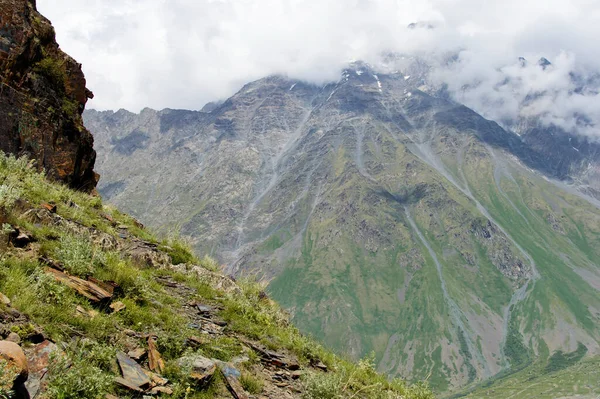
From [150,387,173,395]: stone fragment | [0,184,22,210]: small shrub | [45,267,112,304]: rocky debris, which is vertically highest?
[0,184,22,210]: small shrub

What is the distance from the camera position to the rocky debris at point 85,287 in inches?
333

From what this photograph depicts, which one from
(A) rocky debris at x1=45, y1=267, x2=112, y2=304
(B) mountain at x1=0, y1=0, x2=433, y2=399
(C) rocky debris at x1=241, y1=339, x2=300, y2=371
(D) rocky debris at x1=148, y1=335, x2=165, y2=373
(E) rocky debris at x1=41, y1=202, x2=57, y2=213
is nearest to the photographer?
(B) mountain at x1=0, y1=0, x2=433, y2=399

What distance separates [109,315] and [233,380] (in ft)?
9.17

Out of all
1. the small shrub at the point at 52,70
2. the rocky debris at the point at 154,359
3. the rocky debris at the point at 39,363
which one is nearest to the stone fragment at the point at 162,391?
the rocky debris at the point at 154,359

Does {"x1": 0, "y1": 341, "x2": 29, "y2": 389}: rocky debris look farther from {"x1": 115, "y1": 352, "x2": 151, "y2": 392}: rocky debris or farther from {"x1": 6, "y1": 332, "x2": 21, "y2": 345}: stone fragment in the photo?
{"x1": 115, "y1": 352, "x2": 151, "y2": 392}: rocky debris

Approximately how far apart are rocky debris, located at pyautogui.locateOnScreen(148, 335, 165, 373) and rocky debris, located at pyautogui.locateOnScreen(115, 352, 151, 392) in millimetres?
294

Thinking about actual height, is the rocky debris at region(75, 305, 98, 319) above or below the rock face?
below

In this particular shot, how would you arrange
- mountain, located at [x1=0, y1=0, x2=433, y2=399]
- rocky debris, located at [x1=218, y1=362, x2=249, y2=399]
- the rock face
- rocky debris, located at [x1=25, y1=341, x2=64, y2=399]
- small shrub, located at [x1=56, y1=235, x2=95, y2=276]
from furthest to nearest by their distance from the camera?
the rock face
small shrub, located at [x1=56, y1=235, x2=95, y2=276]
rocky debris, located at [x1=218, y1=362, x2=249, y2=399]
mountain, located at [x1=0, y1=0, x2=433, y2=399]
rocky debris, located at [x1=25, y1=341, x2=64, y2=399]

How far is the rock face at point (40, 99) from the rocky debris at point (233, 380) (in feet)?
42.4

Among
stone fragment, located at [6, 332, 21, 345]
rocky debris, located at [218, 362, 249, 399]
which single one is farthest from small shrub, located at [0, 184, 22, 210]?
rocky debris, located at [218, 362, 249, 399]

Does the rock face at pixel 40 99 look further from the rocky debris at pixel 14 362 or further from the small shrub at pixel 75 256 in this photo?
the rocky debris at pixel 14 362

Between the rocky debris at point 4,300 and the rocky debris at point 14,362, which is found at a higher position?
the rocky debris at point 4,300

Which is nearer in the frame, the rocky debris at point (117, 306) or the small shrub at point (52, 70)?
the rocky debris at point (117, 306)

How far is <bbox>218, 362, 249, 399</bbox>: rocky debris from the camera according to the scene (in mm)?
8188
